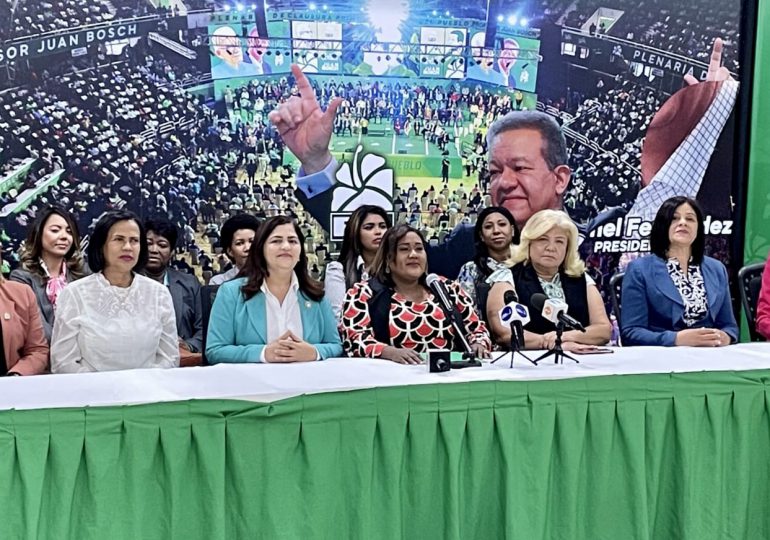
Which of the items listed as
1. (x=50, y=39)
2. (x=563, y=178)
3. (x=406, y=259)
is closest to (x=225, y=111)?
(x=50, y=39)

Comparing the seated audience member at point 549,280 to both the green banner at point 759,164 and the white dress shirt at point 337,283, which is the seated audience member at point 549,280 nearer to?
the white dress shirt at point 337,283

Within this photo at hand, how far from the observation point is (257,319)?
8.70 feet

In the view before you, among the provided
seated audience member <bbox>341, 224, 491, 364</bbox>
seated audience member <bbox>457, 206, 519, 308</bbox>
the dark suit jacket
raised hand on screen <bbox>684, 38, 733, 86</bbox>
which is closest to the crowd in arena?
raised hand on screen <bbox>684, 38, 733, 86</bbox>

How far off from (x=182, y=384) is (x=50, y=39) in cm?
250

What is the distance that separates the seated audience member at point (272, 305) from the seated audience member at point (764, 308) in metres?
1.69

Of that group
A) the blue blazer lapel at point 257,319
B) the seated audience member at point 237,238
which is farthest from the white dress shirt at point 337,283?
the blue blazer lapel at point 257,319

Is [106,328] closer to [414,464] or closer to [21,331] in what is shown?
[21,331]

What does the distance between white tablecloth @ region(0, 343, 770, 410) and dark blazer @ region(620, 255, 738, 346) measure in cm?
64

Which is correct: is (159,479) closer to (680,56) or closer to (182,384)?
(182,384)

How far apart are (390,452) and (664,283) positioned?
Result: 1700 mm

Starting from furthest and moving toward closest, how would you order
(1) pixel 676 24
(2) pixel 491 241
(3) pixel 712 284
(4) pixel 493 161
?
1. (1) pixel 676 24
2. (4) pixel 493 161
3. (2) pixel 491 241
4. (3) pixel 712 284

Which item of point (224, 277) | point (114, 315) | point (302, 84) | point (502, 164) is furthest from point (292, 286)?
point (502, 164)

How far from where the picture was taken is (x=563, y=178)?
4445mm

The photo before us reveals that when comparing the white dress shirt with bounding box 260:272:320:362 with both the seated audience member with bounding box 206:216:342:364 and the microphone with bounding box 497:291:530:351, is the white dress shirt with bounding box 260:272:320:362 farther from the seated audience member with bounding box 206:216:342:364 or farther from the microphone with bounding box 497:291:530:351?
the microphone with bounding box 497:291:530:351
